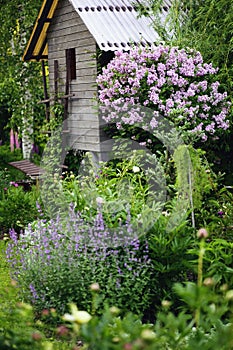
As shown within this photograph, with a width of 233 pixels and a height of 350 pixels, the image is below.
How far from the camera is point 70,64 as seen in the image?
12133 mm

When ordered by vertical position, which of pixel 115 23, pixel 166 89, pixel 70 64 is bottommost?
pixel 166 89

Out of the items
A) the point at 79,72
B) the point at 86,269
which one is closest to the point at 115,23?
the point at 79,72

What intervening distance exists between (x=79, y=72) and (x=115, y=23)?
4.17ft

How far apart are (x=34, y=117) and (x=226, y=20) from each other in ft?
26.5

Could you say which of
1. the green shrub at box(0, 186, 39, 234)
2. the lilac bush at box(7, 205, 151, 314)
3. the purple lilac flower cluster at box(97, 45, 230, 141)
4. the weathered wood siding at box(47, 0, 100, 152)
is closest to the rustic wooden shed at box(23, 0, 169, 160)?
the weathered wood siding at box(47, 0, 100, 152)

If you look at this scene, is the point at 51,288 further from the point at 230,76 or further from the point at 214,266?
the point at 230,76

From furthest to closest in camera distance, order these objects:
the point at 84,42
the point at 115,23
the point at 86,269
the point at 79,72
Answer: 1. the point at 79,72
2. the point at 84,42
3. the point at 115,23
4. the point at 86,269

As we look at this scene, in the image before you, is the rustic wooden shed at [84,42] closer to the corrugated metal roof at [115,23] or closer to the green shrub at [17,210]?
the corrugated metal roof at [115,23]

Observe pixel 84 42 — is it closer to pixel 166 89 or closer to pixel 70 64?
pixel 70 64

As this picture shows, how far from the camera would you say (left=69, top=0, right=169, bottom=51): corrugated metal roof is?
10711 millimetres

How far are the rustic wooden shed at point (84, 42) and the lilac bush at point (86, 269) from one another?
5350 mm

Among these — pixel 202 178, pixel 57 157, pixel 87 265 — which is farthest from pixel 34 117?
pixel 87 265

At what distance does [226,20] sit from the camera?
1004 centimetres

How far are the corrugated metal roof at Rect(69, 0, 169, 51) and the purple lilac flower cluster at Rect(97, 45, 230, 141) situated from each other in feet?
1.80
